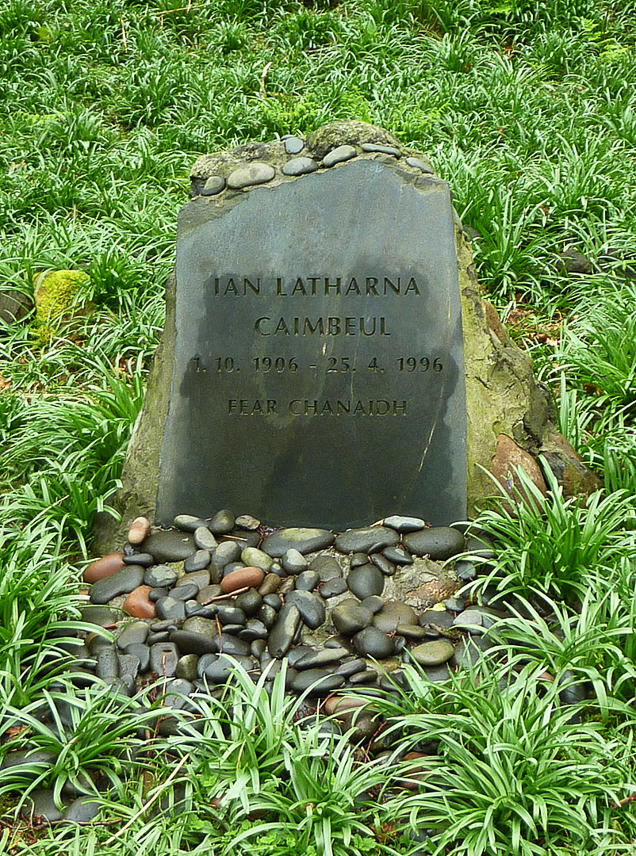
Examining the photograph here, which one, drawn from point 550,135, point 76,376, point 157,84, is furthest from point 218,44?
point 76,376

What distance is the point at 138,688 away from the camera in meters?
2.78

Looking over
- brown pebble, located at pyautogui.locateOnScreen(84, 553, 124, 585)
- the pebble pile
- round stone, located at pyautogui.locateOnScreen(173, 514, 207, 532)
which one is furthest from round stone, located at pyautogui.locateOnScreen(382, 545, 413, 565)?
brown pebble, located at pyautogui.locateOnScreen(84, 553, 124, 585)

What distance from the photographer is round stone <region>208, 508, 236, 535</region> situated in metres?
3.38

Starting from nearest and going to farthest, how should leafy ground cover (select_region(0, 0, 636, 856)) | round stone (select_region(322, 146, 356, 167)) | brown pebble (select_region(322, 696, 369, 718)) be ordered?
leafy ground cover (select_region(0, 0, 636, 856)) → brown pebble (select_region(322, 696, 369, 718)) → round stone (select_region(322, 146, 356, 167))

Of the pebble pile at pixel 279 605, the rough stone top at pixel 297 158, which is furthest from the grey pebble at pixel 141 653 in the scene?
the rough stone top at pixel 297 158

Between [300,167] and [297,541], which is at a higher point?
[300,167]

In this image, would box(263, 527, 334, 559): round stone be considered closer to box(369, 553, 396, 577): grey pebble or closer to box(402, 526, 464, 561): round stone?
box(369, 553, 396, 577): grey pebble

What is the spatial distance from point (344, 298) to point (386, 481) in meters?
0.73

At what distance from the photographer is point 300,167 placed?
3258 millimetres

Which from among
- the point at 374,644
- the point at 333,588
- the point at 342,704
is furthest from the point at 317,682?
the point at 333,588

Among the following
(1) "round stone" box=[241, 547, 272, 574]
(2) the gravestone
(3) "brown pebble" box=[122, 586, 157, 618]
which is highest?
(2) the gravestone

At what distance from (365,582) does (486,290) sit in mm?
2428

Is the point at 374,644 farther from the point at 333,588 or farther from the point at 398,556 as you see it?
the point at 398,556

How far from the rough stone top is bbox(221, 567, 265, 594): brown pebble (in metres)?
1.41
